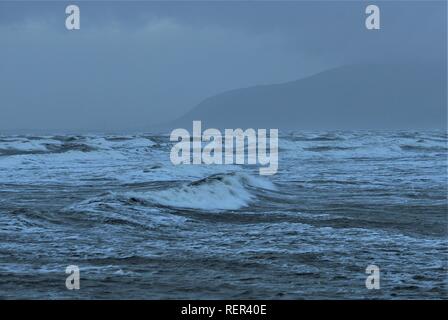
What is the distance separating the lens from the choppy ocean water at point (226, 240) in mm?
7312

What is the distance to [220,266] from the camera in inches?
330

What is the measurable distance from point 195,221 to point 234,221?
80cm

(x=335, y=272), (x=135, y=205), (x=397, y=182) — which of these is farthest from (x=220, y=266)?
(x=397, y=182)

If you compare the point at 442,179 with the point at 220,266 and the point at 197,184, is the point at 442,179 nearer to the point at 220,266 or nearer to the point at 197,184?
the point at 197,184

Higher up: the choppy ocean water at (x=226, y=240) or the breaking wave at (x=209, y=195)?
the breaking wave at (x=209, y=195)

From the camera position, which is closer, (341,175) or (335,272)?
(335,272)

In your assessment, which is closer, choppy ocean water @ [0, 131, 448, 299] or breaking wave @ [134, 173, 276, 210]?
choppy ocean water @ [0, 131, 448, 299]

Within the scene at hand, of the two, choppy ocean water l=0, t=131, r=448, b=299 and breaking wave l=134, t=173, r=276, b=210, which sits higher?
breaking wave l=134, t=173, r=276, b=210

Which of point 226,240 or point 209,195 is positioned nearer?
point 226,240

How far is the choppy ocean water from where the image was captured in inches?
288

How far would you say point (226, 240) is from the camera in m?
10.3

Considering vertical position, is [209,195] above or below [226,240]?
above

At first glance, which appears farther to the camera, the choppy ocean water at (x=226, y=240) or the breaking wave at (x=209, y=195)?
the breaking wave at (x=209, y=195)
